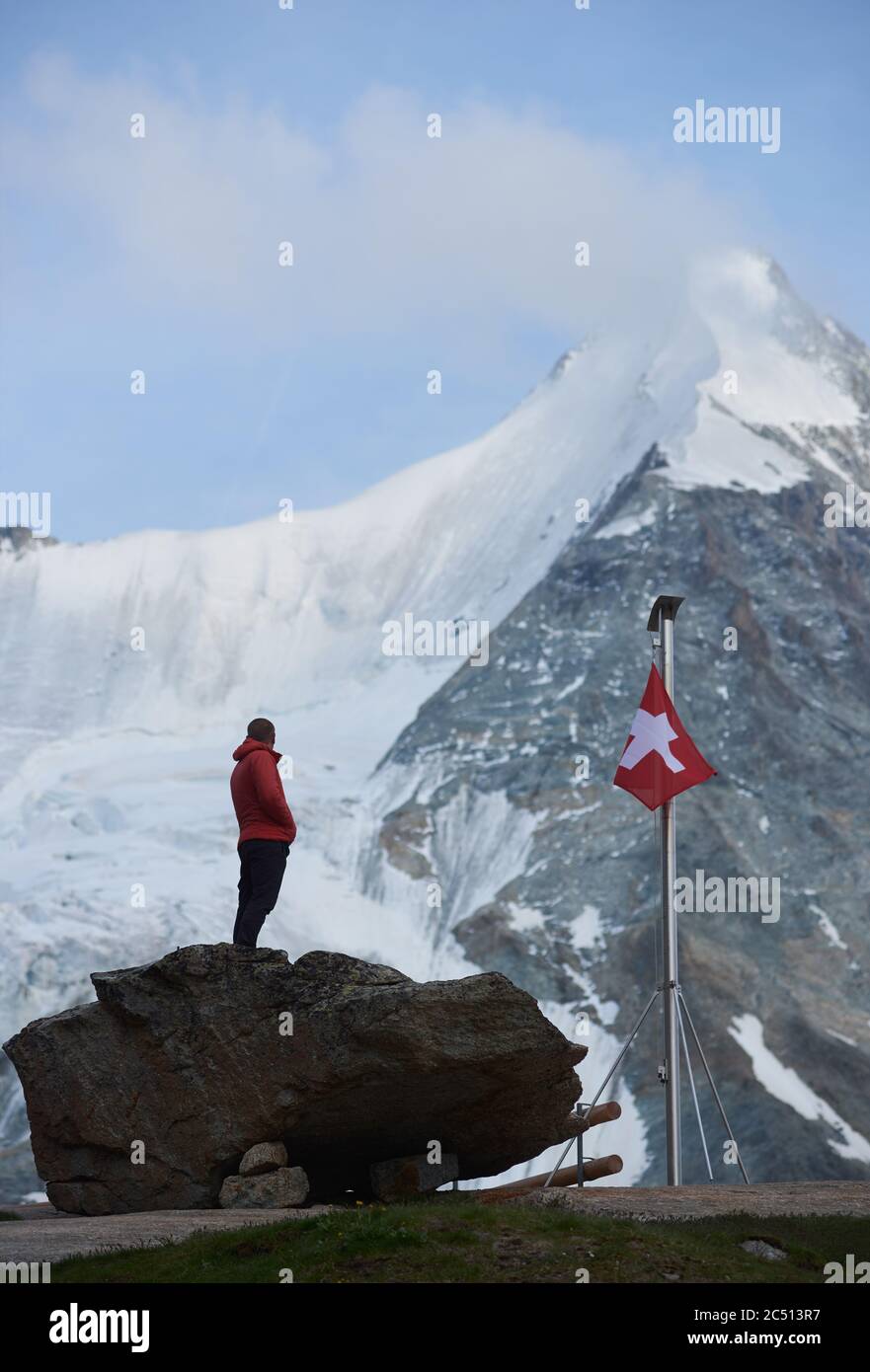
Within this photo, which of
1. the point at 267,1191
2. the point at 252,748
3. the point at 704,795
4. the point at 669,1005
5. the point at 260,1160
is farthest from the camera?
the point at 704,795

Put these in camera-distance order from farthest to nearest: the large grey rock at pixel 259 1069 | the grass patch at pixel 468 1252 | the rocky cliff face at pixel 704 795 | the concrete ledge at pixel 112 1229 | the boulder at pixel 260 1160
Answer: the rocky cliff face at pixel 704 795, the boulder at pixel 260 1160, the large grey rock at pixel 259 1069, the concrete ledge at pixel 112 1229, the grass patch at pixel 468 1252

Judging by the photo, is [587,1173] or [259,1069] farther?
[587,1173]

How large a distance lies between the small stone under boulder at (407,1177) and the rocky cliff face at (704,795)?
81.8m

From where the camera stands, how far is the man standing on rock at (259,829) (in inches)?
756

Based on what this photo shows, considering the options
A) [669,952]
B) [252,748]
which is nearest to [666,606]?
[669,952]

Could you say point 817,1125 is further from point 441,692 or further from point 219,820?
point 441,692

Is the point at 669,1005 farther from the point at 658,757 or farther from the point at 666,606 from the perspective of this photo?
the point at 666,606

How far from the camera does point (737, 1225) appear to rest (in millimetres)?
15305

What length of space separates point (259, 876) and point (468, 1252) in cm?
641

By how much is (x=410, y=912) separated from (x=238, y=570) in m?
68.1

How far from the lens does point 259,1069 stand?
1889 centimetres

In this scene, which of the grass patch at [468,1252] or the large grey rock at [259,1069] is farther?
the large grey rock at [259,1069]

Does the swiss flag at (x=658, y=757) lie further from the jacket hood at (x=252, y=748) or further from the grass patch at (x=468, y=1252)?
the grass patch at (x=468, y=1252)

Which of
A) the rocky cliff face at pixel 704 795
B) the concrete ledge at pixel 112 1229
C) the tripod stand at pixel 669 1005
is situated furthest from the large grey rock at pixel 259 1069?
the rocky cliff face at pixel 704 795
